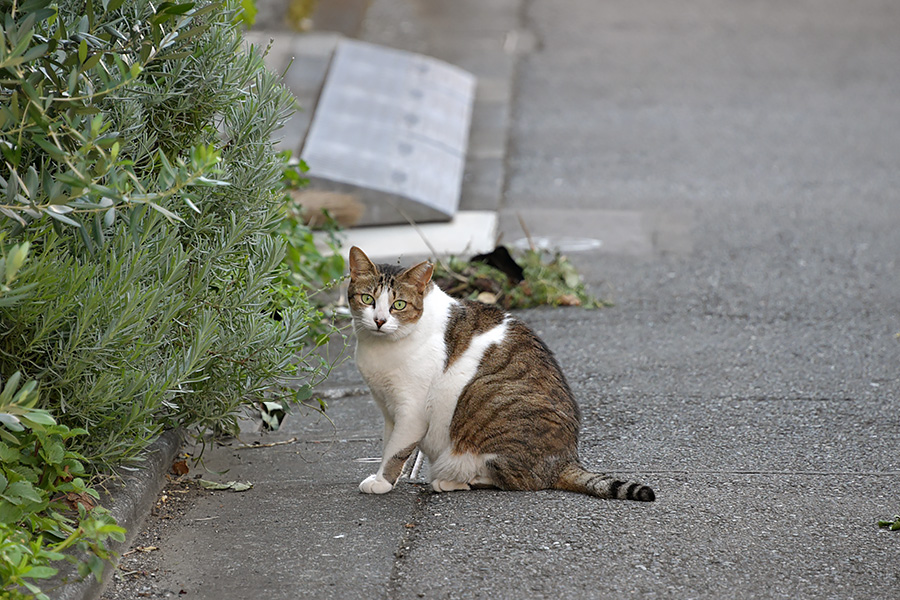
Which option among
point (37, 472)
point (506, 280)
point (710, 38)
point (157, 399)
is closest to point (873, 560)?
point (157, 399)

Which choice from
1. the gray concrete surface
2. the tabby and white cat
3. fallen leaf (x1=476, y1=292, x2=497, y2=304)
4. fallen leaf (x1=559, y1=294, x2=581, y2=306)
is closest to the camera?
the gray concrete surface

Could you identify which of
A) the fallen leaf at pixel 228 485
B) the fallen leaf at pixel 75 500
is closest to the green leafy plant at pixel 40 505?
the fallen leaf at pixel 75 500

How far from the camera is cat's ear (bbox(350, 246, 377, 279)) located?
13.2 feet

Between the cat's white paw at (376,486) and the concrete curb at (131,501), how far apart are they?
2.66 feet

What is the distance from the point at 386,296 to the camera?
12.9ft

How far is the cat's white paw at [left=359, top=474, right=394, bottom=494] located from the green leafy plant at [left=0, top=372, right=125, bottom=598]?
102cm

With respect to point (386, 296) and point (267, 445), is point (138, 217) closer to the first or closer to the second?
point (386, 296)

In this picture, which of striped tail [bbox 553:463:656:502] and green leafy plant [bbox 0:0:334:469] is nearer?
green leafy plant [bbox 0:0:334:469]

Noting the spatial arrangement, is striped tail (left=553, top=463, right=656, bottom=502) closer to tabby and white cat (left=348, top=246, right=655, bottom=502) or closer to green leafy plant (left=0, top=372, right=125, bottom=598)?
tabby and white cat (left=348, top=246, right=655, bottom=502)

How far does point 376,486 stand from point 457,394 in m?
0.48

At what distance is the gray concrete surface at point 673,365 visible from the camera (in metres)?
3.33

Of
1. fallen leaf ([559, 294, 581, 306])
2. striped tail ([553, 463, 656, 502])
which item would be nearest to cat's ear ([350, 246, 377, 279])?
striped tail ([553, 463, 656, 502])

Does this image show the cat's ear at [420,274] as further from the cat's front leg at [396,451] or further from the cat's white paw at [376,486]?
the cat's white paw at [376,486]

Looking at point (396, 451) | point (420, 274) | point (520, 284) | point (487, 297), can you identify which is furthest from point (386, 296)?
point (520, 284)
